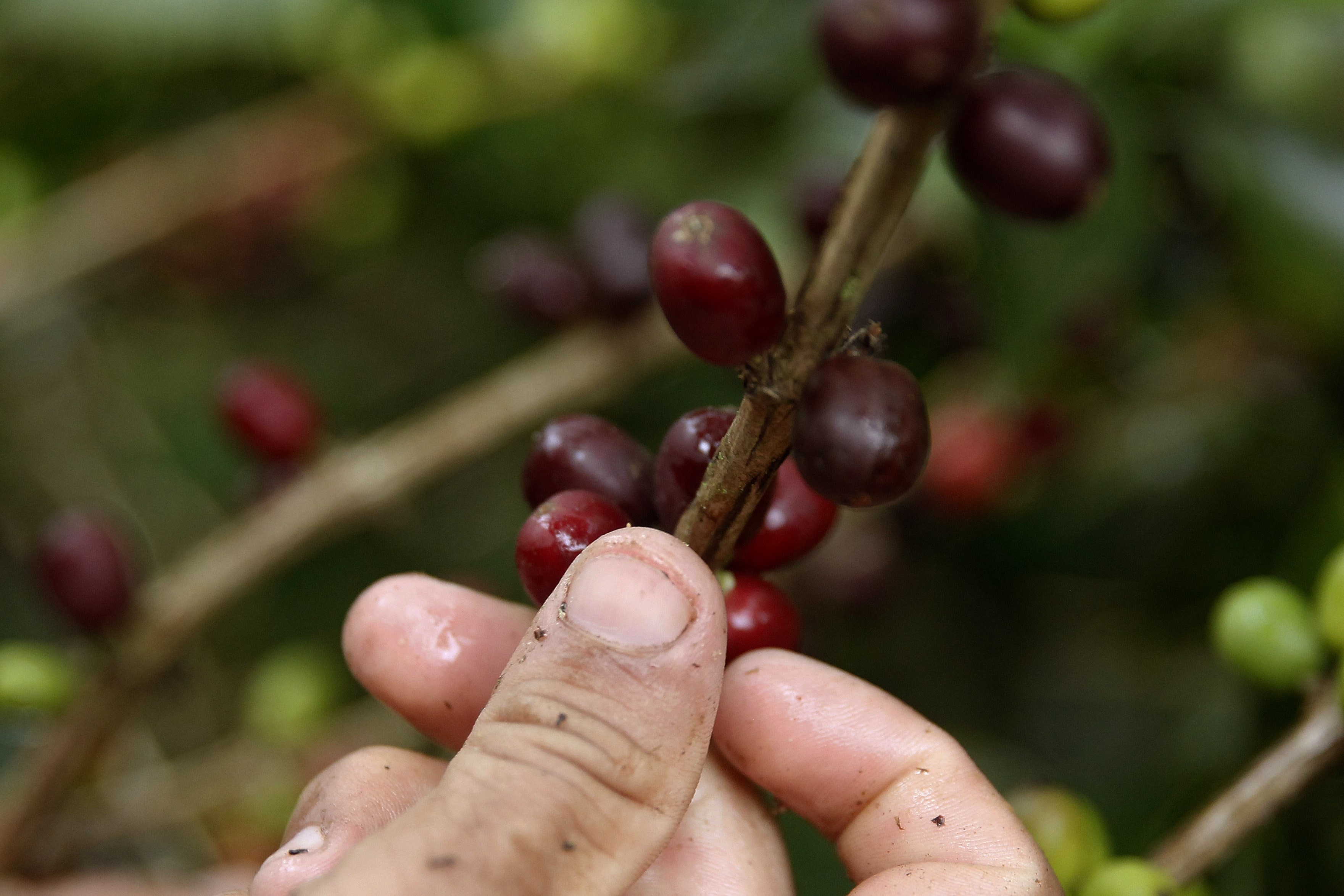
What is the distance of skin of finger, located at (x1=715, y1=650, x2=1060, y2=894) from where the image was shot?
630 mm

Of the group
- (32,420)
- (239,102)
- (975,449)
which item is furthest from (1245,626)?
(32,420)

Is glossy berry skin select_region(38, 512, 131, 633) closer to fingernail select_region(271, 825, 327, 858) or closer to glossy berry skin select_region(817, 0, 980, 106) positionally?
fingernail select_region(271, 825, 327, 858)

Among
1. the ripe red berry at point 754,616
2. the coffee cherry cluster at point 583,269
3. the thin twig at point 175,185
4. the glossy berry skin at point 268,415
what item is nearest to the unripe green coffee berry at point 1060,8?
the ripe red berry at point 754,616

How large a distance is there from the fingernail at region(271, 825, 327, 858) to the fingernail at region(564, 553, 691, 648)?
0.21 m

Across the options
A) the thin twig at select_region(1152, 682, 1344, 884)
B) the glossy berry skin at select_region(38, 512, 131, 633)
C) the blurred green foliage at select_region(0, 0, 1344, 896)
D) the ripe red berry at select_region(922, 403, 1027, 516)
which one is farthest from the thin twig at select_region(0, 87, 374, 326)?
the thin twig at select_region(1152, 682, 1344, 884)

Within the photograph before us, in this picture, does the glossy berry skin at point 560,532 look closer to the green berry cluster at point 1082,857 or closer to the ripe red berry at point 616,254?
the green berry cluster at point 1082,857

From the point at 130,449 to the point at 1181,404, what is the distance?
1.83 meters

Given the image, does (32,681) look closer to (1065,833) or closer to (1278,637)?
(1065,833)

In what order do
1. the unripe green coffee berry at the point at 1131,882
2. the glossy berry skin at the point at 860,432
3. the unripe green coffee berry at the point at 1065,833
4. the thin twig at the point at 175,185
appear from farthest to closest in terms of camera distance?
the thin twig at the point at 175,185
the unripe green coffee berry at the point at 1065,833
the unripe green coffee berry at the point at 1131,882
the glossy berry skin at the point at 860,432

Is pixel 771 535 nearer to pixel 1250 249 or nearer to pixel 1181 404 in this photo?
pixel 1250 249

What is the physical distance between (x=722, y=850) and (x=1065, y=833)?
0.37m

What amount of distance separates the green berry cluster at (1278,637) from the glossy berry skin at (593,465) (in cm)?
52

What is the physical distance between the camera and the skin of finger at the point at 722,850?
0.65 metres

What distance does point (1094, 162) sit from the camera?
0.71 m
